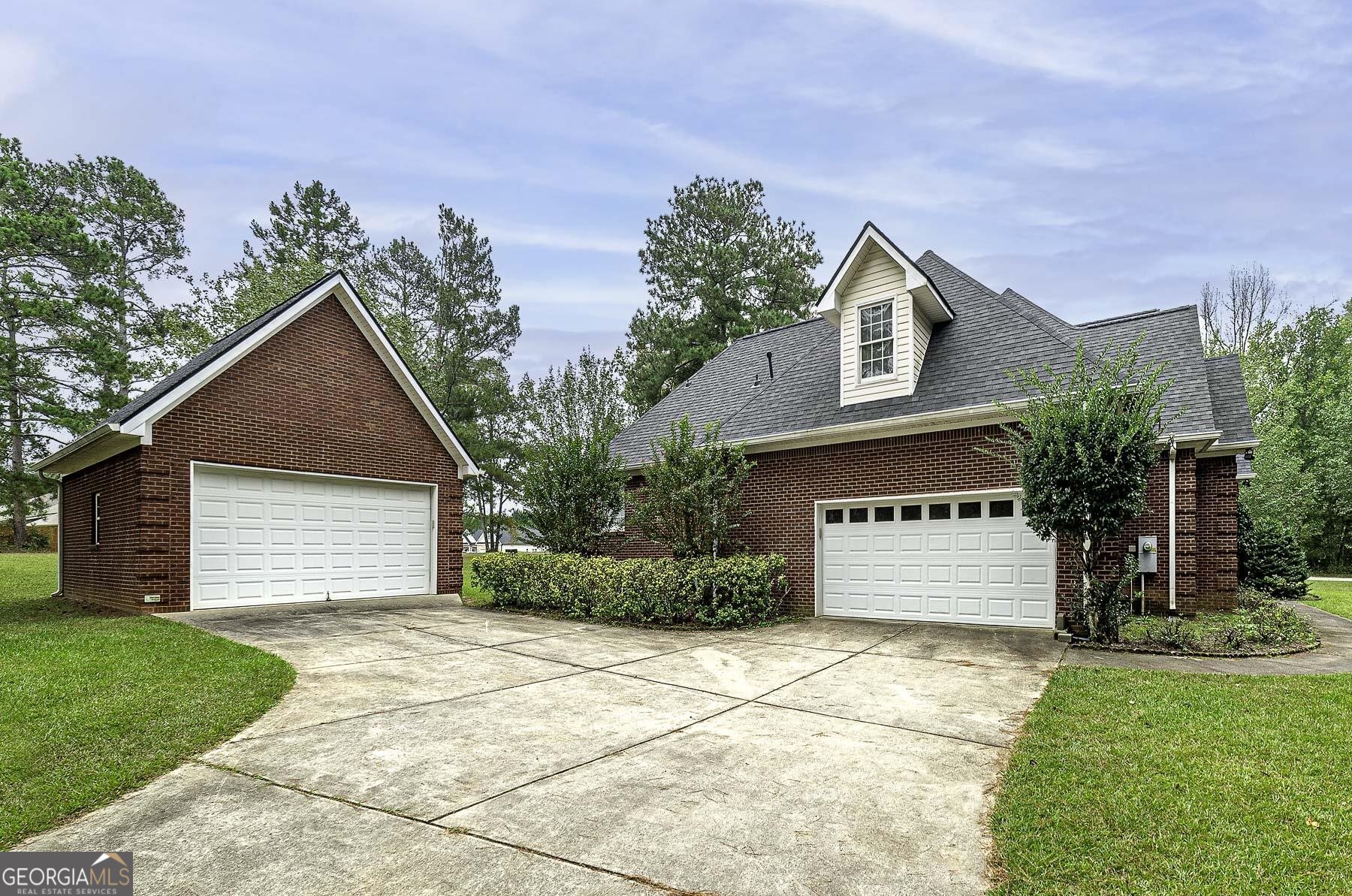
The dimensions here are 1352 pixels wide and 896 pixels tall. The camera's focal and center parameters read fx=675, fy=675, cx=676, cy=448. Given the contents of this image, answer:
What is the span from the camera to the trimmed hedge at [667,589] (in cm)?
1134

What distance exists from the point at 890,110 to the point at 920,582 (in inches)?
387

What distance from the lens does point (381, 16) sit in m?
11.0

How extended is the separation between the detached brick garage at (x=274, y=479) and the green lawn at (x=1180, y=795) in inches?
471

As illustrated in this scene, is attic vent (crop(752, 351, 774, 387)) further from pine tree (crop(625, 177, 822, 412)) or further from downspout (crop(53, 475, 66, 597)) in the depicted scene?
downspout (crop(53, 475, 66, 597))

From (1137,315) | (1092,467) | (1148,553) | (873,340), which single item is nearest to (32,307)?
(873,340)

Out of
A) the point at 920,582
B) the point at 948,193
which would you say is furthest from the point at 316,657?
the point at 948,193

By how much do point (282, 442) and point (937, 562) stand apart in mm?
11646

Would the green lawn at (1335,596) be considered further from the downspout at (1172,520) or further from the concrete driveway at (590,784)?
the concrete driveway at (590,784)

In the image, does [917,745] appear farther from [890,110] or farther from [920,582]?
[890,110]

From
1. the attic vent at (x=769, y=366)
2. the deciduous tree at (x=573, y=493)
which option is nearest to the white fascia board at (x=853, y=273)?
the attic vent at (x=769, y=366)

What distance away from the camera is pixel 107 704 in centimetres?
575

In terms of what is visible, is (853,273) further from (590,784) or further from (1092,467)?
(590,784)

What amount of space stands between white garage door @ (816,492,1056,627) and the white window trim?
7.56 feet

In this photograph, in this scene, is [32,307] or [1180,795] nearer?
[1180,795]
